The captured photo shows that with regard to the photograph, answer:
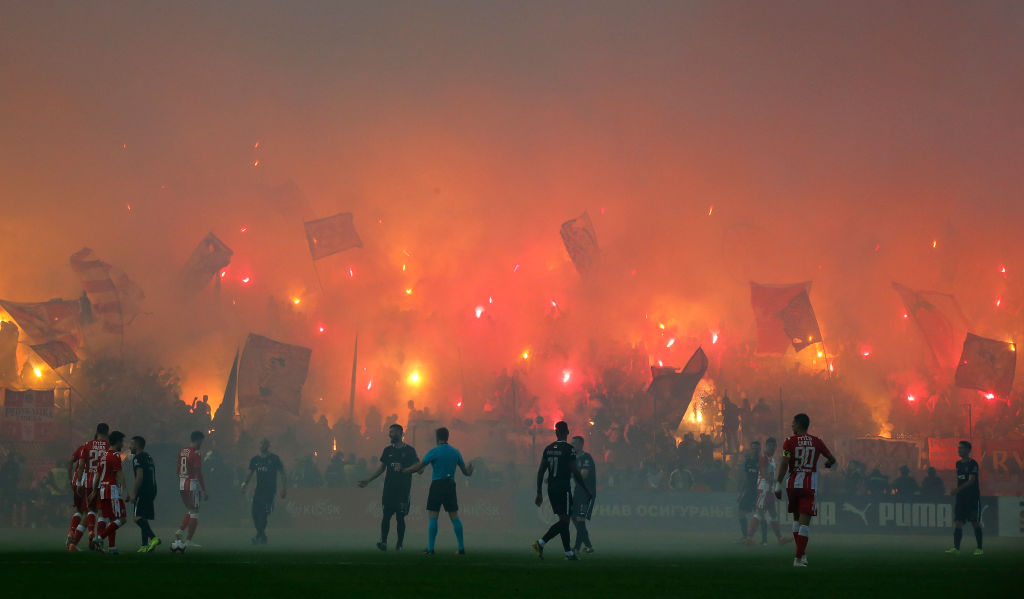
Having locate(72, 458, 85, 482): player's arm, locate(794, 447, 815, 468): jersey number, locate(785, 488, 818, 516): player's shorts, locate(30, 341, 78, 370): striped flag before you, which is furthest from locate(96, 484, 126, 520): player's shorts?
locate(30, 341, 78, 370): striped flag

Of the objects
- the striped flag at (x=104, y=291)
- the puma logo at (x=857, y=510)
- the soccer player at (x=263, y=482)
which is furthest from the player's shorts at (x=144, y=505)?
the striped flag at (x=104, y=291)

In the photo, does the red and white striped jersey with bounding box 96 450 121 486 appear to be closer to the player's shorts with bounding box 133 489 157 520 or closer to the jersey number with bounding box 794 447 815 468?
the player's shorts with bounding box 133 489 157 520

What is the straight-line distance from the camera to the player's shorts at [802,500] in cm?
1694

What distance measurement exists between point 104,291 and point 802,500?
59.2 meters

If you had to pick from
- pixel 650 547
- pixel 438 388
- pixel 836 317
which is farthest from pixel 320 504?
pixel 836 317

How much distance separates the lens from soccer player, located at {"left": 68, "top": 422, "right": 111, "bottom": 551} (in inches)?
756

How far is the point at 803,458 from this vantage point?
669 inches

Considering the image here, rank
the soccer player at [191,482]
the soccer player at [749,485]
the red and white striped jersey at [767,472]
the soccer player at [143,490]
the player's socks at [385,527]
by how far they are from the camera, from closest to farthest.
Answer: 1. the soccer player at [143,490]
2. the soccer player at [191,482]
3. the player's socks at [385,527]
4. the red and white striped jersey at [767,472]
5. the soccer player at [749,485]

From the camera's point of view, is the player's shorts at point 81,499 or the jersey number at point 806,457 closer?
the jersey number at point 806,457

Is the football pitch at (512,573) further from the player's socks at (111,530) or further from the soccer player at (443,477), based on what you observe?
the soccer player at (443,477)

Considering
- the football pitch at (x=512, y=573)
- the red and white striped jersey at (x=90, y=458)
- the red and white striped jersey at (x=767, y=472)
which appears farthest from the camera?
the red and white striped jersey at (x=767, y=472)

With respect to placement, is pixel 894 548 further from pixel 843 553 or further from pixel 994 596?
pixel 994 596

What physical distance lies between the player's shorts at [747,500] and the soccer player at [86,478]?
16880 millimetres

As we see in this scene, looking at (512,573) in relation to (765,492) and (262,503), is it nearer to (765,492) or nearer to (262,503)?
(262,503)
